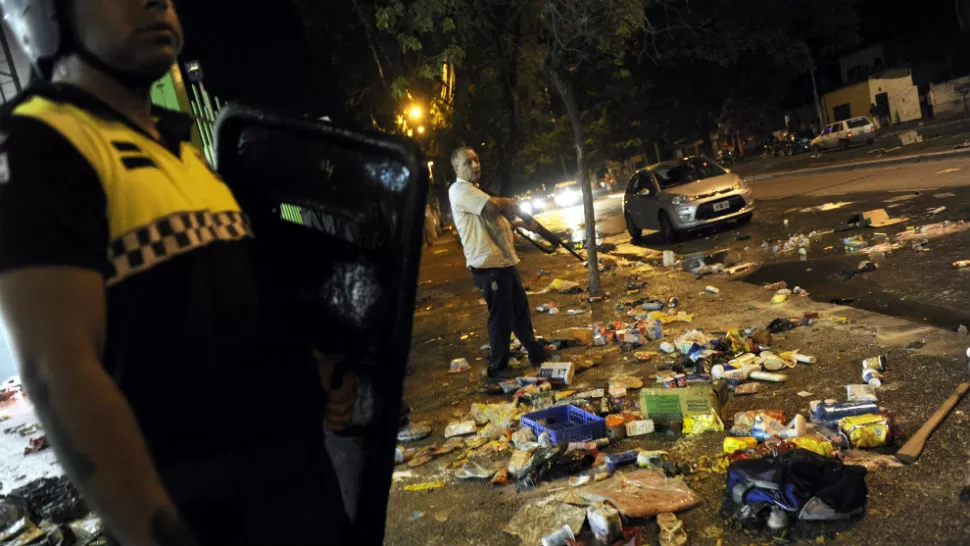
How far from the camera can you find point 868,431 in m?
3.44

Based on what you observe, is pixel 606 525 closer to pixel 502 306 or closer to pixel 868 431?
pixel 868 431

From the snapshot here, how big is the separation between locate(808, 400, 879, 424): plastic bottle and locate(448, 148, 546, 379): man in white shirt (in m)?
2.75

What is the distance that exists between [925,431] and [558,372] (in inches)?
106

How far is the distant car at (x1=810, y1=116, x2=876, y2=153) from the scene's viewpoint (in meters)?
28.3

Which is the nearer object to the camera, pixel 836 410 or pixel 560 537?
pixel 560 537

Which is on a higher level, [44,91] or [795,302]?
[44,91]

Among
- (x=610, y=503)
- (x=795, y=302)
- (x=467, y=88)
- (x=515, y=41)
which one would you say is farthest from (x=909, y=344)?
(x=467, y=88)

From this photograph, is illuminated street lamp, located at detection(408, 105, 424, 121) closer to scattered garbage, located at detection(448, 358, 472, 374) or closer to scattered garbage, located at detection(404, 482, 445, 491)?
scattered garbage, located at detection(448, 358, 472, 374)

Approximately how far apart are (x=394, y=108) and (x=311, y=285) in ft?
40.0

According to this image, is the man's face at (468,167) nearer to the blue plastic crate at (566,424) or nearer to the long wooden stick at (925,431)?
the blue plastic crate at (566,424)

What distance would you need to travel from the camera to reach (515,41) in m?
10.9

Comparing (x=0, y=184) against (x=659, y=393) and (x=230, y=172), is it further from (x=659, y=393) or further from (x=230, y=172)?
(x=659, y=393)

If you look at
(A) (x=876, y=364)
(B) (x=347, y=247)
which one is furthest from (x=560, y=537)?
(A) (x=876, y=364)

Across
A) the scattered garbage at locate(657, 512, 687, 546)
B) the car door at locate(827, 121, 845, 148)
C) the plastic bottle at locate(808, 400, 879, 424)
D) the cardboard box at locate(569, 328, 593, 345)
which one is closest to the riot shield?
the scattered garbage at locate(657, 512, 687, 546)
